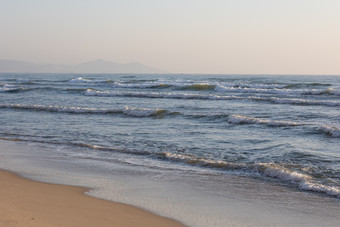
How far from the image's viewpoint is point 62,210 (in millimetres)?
4852

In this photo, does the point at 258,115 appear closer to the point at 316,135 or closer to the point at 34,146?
the point at 316,135

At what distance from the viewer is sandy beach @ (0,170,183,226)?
443cm

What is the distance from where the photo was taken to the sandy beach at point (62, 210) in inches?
174

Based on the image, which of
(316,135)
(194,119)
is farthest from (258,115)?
(316,135)

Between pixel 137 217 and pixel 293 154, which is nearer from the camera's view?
pixel 137 217

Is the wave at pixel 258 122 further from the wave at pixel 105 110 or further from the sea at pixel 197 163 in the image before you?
the wave at pixel 105 110

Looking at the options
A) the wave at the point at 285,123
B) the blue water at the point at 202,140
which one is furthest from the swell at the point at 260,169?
the wave at the point at 285,123

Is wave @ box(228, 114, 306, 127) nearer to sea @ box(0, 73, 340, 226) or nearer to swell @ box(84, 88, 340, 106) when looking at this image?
sea @ box(0, 73, 340, 226)

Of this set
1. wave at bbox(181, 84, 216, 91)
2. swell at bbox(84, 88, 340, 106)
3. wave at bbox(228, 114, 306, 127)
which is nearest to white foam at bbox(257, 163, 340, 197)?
wave at bbox(228, 114, 306, 127)

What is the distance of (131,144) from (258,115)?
24.1 ft

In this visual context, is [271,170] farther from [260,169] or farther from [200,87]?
[200,87]

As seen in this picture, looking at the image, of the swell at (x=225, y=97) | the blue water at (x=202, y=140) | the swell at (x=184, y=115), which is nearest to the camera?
the blue water at (x=202, y=140)

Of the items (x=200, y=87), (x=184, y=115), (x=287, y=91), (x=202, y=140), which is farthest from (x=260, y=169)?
(x=200, y=87)

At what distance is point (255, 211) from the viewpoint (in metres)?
5.05
